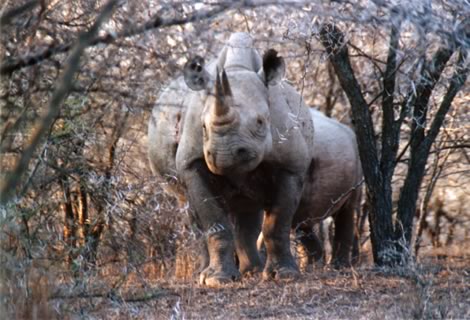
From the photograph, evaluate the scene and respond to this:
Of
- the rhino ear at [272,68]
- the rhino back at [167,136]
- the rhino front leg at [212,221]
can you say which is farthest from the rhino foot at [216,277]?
the rhino ear at [272,68]

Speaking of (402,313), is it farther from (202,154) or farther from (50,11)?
(202,154)

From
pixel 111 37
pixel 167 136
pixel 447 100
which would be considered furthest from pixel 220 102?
pixel 111 37

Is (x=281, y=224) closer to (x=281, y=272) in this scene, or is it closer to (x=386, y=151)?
(x=281, y=272)

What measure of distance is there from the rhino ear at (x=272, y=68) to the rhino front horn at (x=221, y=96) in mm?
629

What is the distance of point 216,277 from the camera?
29.6 feet

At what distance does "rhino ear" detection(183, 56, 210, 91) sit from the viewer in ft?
21.9

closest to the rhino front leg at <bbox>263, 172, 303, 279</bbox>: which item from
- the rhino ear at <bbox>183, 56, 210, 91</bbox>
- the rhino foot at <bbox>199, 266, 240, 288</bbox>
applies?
the rhino foot at <bbox>199, 266, 240, 288</bbox>

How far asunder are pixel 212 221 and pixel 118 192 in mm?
2135

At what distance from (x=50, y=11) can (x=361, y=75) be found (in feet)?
24.4

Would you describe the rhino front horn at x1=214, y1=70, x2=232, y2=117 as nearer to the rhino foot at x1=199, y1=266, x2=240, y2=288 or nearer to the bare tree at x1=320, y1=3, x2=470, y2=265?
the bare tree at x1=320, y1=3, x2=470, y2=265

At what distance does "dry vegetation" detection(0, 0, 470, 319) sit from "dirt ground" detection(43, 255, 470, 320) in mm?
14

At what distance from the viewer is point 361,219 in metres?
13.8

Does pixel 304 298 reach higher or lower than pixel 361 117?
lower

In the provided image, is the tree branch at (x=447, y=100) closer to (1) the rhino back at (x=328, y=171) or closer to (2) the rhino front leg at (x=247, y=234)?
(2) the rhino front leg at (x=247, y=234)
